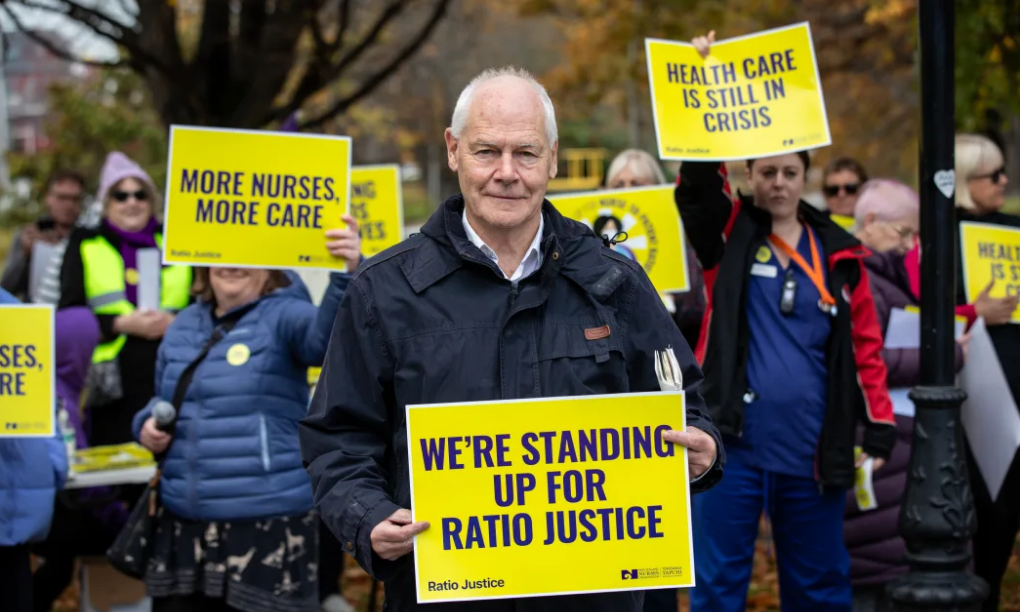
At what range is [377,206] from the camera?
24.7 ft

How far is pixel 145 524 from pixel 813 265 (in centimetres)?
268

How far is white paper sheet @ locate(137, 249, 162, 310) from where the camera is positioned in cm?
711

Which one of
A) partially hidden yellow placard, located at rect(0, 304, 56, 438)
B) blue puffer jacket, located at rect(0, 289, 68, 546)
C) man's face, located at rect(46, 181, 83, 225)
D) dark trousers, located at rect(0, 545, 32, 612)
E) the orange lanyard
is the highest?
man's face, located at rect(46, 181, 83, 225)

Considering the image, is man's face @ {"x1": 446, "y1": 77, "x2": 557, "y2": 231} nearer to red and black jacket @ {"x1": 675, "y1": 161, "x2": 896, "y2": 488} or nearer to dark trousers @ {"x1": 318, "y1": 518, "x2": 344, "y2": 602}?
red and black jacket @ {"x1": 675, "y1": 161, "x2": 896, "y2": 488}

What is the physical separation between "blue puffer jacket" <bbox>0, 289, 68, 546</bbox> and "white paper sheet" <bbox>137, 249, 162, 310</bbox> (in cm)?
190

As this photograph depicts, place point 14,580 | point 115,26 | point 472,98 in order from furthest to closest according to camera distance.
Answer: point 115,26 → point 14,580 → point 472,98

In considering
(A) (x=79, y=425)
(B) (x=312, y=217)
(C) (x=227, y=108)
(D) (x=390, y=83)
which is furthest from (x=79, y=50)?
(D) (x=390, y=83)

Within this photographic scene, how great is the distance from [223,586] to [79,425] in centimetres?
228

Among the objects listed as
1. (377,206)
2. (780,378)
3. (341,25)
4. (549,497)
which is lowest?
(549,497)

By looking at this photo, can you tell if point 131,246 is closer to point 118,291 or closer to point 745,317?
point 118,291

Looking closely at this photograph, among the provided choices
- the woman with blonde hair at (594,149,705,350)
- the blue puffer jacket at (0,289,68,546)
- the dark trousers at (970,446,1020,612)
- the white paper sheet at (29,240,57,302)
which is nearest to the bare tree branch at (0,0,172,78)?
the white paper sheet at (29,240,57,302)

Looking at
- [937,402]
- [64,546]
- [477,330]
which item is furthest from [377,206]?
[477,330]

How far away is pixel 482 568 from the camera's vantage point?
307 centimetres

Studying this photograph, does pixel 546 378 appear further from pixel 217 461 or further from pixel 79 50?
pixel 79 50
